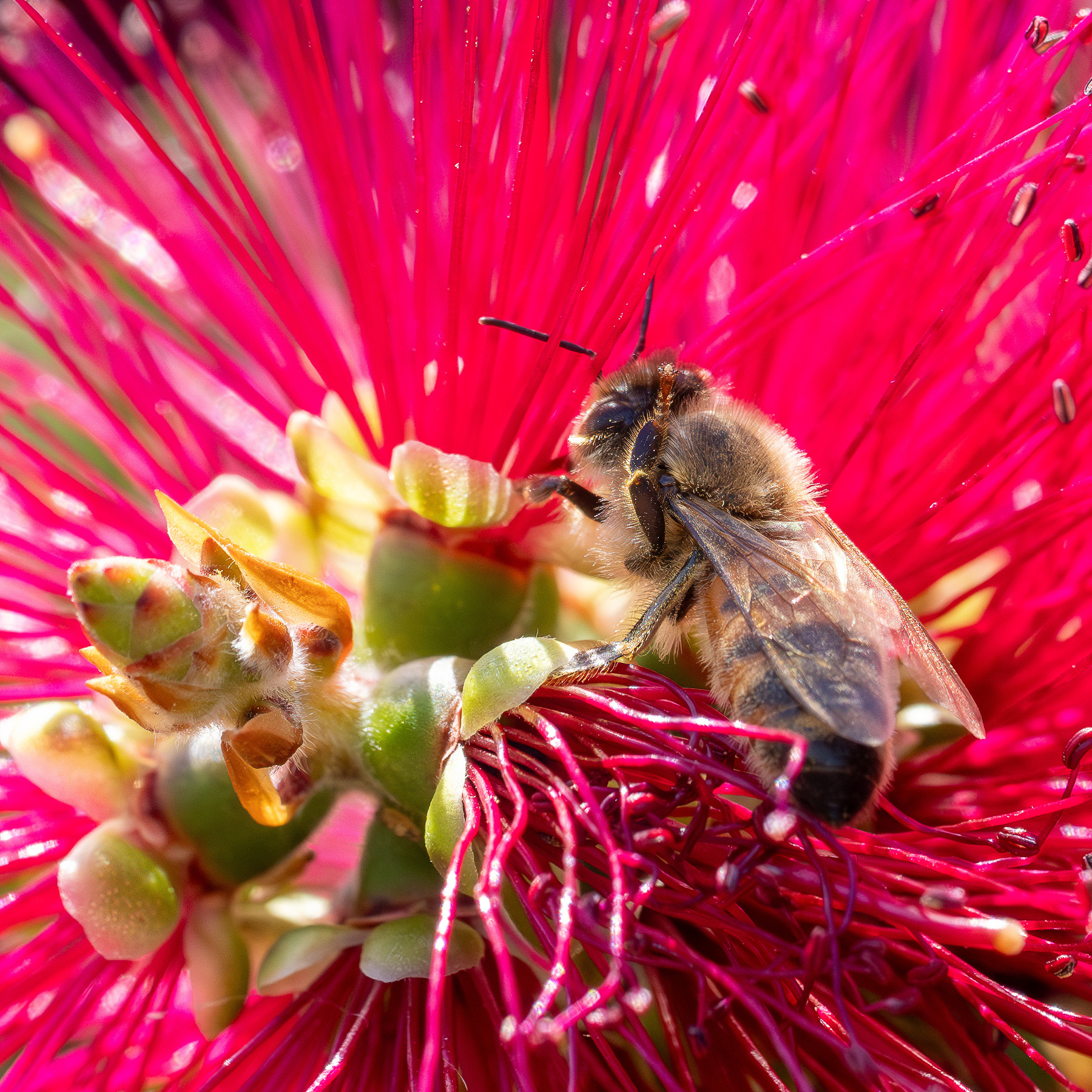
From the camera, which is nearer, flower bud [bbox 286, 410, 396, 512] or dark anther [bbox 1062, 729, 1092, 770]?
dark anther [bbox 1062, 729, 1092, 770]

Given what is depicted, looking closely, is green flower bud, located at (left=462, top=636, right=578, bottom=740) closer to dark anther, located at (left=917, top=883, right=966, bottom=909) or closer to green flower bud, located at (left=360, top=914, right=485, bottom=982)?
green flower bud, located at (left=360, top=914, right=485, bottom=982)

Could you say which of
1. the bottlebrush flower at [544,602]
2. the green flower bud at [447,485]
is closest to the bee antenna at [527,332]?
the bottlebrush flower at [544,602]

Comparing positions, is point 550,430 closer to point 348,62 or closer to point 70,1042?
point 348,62

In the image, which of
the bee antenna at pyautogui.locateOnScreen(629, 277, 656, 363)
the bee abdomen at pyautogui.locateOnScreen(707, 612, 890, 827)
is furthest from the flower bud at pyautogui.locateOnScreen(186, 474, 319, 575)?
the bee abdomen at pyautogui.locateOnScreen(707, 612, 890, 827)

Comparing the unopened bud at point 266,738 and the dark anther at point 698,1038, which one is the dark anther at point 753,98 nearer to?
the unopened bud at point 266,738

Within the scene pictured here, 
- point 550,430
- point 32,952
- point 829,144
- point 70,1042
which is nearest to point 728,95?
point 829,144
